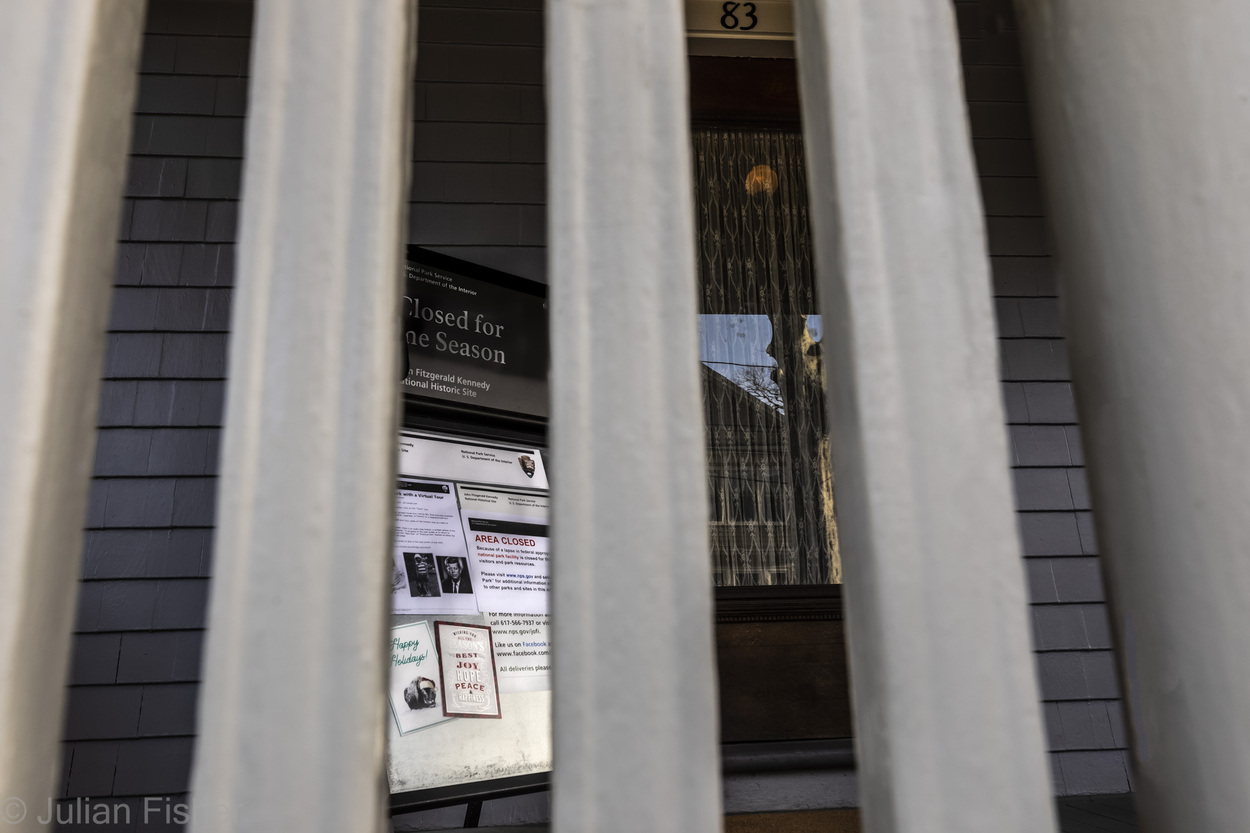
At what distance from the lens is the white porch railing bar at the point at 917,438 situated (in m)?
0.62

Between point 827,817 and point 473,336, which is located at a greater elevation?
point 473,336

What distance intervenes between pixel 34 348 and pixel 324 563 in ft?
0.90

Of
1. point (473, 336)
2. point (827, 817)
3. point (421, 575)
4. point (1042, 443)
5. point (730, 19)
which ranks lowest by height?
point (827, 817)

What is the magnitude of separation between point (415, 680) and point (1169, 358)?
7.77 feet

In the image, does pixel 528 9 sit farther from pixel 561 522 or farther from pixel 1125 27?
pixel 561 522

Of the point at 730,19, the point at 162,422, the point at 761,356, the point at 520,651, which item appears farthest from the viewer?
the point at 761,356

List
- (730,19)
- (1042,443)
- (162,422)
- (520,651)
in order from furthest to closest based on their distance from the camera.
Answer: (1042,443)
(730,19)
(162,422)
(520,651)

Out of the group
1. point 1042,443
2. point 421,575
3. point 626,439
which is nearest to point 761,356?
point 1042,443

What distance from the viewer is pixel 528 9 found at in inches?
146

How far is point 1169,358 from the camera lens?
28.5 inches

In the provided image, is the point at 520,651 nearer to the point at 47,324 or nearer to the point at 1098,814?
the point at 1098,814

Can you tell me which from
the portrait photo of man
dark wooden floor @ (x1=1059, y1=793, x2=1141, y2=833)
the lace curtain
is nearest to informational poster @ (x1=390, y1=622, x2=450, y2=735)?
the portrait photo of man

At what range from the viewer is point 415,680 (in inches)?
104

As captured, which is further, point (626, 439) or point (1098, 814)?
point (1098, 814)
